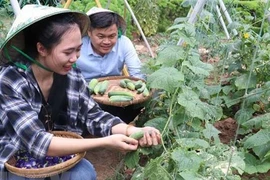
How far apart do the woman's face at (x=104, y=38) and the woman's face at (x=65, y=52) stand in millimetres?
1082

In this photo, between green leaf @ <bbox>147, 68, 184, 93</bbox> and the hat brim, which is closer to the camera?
the hat brim

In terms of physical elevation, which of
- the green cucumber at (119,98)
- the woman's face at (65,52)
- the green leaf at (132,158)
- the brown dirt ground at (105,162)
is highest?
the woman's face at (65,52)

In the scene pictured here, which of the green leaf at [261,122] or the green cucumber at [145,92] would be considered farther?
the green cucumber at [145,92]

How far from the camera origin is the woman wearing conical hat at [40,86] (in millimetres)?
1812

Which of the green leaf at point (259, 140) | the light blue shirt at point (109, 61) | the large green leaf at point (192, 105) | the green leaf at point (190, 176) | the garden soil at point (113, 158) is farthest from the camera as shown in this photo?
the light blue shirt at point (109, 61)

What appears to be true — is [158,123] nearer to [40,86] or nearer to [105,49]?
[40,86]

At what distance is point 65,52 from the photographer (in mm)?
1857

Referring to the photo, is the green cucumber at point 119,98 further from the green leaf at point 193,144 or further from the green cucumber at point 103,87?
the green leaf at point 193,144

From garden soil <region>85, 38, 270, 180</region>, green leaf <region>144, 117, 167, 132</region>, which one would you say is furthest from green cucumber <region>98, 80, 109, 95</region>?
green leaf <region>144, 117, 167, 132</region>

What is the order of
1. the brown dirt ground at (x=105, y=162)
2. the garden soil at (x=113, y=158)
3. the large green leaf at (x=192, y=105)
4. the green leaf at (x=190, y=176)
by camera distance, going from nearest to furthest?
1. the green leaf at (x=190, y=176)
2. the large green leaf at (x=192, y=105)
3. the garden soil at (x=113, y=158)
4. the brown dirt ground at (x=105, y=162)

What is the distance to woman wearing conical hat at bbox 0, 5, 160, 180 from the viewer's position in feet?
5.94

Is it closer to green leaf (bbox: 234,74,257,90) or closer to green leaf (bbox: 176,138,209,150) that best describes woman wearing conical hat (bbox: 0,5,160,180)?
green leaf (bbox: 176,138,209,150)

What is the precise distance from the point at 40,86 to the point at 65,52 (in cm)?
21

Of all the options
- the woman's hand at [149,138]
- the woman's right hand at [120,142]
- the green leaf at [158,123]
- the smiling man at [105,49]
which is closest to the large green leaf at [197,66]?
the green leaf at [158,123]
